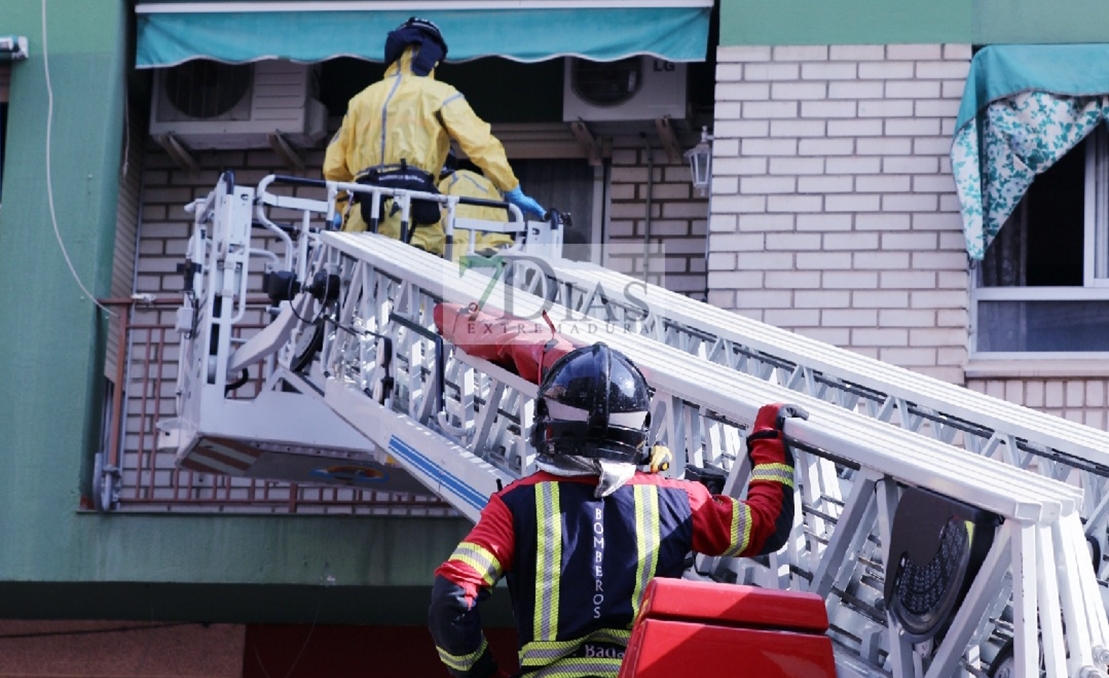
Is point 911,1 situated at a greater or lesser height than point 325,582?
greater

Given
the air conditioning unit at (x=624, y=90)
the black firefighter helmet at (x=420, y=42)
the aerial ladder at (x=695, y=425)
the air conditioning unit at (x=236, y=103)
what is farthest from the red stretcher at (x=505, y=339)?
the air conditioning unit at (x=236, y=103)

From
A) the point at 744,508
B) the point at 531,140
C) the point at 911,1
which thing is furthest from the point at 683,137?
the point at 744,508

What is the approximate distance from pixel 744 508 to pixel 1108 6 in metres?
6.60

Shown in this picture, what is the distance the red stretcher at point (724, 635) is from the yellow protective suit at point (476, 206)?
5432 millimetres

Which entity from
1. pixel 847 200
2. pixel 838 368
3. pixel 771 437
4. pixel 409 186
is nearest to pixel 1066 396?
pixel 847 200

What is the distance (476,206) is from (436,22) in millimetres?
1962

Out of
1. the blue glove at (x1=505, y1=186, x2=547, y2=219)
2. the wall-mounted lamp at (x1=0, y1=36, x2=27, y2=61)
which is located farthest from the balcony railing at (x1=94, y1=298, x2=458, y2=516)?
the wall-mounted lamp at (x1=0, y1=36, x2=27, y2=61)

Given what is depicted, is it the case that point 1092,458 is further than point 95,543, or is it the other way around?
point 95,543

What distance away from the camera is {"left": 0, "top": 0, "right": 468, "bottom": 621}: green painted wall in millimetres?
9867

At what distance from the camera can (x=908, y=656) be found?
4.40 metres

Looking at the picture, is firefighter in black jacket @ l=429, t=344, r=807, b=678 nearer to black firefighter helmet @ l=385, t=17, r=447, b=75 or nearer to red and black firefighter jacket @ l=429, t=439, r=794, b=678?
red and black firefighter jacket @ l=429, t=439, r=794, b=678

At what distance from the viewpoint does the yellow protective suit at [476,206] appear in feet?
31.0

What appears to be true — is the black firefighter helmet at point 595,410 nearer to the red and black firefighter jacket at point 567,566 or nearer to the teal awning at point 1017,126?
the red and black firefighter jacket at point 567,566

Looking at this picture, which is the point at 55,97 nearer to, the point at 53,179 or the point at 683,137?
the point at 53,179
